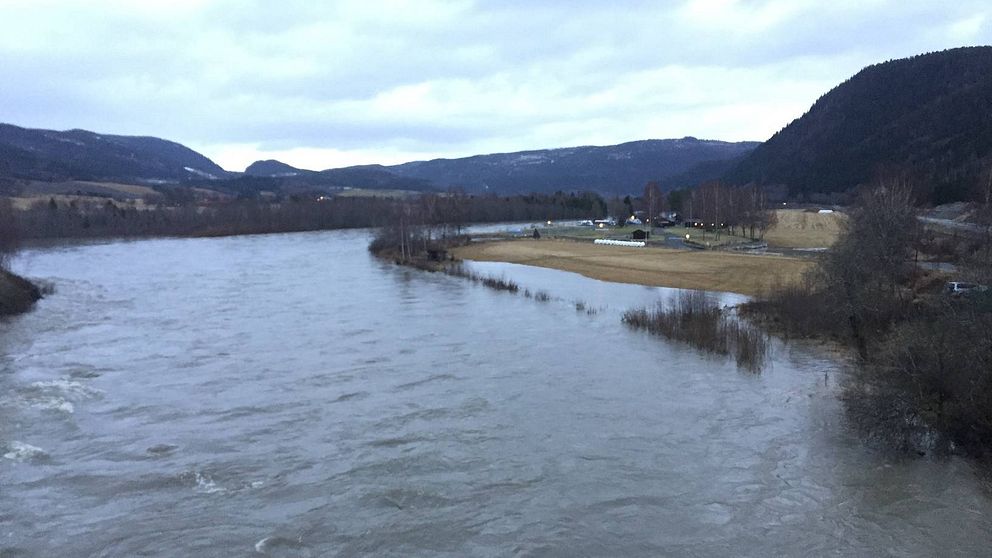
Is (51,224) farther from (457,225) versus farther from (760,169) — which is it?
(760,169)

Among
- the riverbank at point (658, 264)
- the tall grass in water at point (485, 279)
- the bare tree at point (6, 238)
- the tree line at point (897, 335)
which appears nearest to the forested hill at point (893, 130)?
the riverbank at point (658, 264)

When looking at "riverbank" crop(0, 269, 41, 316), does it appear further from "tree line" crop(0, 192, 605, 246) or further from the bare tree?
"tree line" crop(0, 192, 605, 246)

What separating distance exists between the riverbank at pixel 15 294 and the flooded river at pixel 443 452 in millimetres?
4050

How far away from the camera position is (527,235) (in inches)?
3031

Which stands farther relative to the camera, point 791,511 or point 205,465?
point 205,465

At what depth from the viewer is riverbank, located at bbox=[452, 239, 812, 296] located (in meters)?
36.8

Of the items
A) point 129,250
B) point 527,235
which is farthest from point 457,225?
point 129,250

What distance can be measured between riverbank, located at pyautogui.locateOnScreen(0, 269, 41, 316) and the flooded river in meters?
4.05

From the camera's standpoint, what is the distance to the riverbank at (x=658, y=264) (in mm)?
36844

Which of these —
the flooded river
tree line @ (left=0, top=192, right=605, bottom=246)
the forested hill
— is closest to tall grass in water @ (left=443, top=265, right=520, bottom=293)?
the flooded river

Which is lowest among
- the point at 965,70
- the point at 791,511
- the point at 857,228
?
the point at 791,511

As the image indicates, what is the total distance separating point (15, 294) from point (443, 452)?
85.7 feet

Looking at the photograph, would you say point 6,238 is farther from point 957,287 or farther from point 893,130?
point 893,130

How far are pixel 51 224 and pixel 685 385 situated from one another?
90.8 metres
